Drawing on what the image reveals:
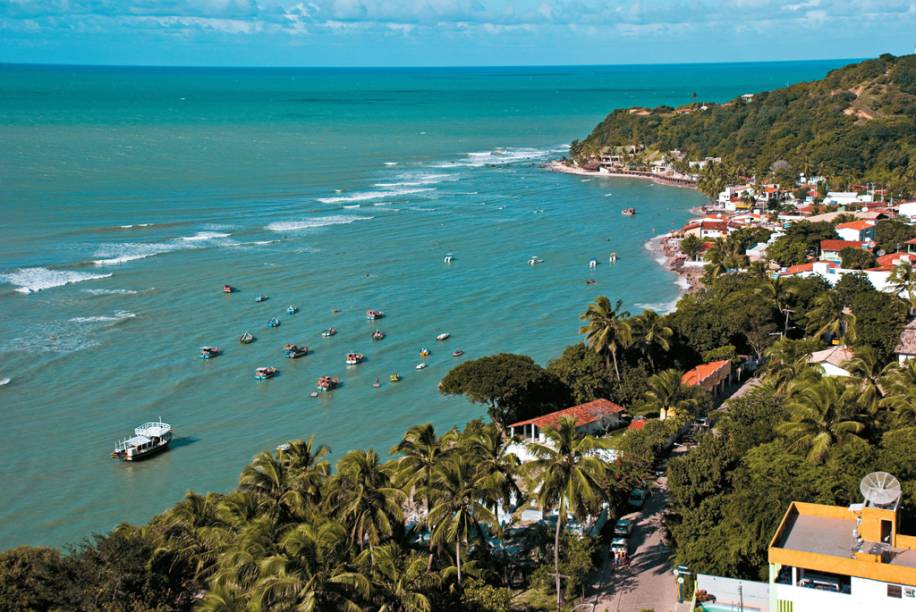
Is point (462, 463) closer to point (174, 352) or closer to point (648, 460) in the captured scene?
point (648, 460)

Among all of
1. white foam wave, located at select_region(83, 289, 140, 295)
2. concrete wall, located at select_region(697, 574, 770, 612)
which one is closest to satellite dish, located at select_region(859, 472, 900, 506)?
concrete wall, located at select_region(697, 574, 770, 612)

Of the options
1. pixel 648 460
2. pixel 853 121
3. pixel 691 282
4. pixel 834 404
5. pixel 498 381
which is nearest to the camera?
pixel 834 404

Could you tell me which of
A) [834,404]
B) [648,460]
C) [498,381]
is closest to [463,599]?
[648,460]

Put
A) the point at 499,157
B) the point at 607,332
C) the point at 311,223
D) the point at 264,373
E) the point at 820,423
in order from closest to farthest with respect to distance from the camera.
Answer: the point at 820,423, the point at 607,332, the point at 264,373, the point at 311,223, the point at 499,157

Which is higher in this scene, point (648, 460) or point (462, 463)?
point (462, 463)

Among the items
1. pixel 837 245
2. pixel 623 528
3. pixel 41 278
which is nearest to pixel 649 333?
pixel 623 528

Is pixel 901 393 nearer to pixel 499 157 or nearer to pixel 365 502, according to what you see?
pixel 365 502
